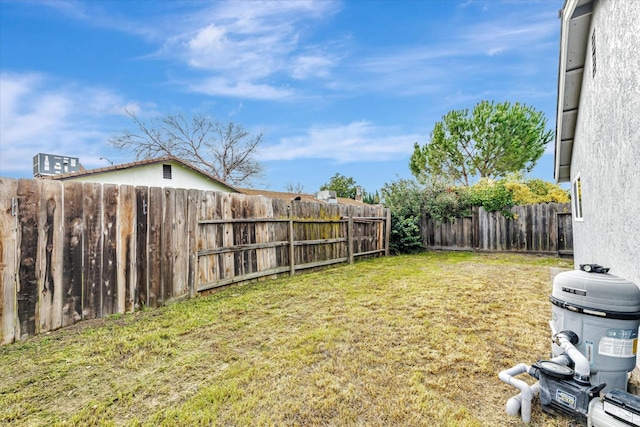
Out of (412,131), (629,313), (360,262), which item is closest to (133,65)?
(360,262)

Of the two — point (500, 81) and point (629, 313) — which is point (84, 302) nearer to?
point (629, 313)

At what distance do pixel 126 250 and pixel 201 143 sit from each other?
18.0 metres

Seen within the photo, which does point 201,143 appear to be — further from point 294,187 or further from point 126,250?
point 126,250

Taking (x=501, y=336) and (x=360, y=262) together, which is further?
(x=360, y=262)

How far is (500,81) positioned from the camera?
38.7ft

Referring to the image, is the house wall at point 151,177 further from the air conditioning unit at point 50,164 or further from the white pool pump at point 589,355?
the white pool pump at point 589,355

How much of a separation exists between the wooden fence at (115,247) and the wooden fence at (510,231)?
7334 millimetres

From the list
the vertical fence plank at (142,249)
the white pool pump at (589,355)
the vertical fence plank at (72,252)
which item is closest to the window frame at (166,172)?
Answer: the vertical fence plank at (142,249)

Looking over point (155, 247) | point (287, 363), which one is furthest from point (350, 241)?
point (287, 363)

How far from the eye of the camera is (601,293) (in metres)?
1.94

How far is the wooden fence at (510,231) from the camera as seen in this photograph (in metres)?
9.37

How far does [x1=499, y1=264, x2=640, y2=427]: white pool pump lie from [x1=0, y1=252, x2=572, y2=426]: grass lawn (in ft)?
0.47

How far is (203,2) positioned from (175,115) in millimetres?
12329

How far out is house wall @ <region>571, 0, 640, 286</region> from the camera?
7.35 feet
